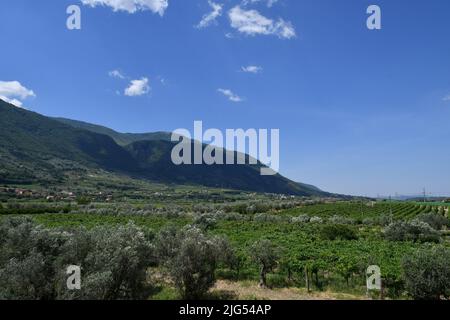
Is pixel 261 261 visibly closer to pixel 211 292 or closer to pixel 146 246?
pixel 211 292

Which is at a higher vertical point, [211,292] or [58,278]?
[58,278]

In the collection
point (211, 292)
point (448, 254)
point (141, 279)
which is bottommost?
point (211, 292)

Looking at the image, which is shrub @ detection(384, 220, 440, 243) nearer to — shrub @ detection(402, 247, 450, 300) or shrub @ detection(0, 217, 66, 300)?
shrub @ detection(402, 247, 450, 300)

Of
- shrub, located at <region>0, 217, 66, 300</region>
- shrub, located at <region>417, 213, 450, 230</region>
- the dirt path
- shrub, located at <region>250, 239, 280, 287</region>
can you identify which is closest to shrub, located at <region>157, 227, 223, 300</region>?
the dirt path

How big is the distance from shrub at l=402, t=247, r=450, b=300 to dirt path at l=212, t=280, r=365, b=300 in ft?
9.06

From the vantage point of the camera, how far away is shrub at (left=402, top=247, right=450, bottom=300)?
1683cm

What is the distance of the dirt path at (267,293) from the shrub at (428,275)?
2760mm

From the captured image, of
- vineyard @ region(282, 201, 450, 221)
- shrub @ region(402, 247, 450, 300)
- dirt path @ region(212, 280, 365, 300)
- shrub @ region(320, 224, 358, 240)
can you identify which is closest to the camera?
shrub @ region(402, 247, 450, 300)

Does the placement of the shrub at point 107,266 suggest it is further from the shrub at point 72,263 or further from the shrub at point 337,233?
the shrub at point 337,233

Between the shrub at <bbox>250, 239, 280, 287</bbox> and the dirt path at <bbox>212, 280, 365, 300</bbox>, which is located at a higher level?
the shrub at <bbox>250, 239, 280, 287</bbox>

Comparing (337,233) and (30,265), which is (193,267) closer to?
(30,265)
